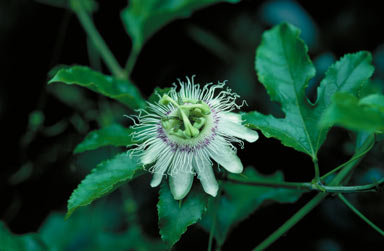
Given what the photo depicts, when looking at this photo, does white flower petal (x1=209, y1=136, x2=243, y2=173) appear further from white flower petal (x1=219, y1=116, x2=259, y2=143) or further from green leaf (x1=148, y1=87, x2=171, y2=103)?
green leaf (x1=148, y1=87, x2=171, y2=103)

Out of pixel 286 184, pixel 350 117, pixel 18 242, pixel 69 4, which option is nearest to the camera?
pixel 350 117

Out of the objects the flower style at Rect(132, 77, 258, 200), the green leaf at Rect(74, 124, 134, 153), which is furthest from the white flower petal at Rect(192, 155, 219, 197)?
the green leaf at Rect(74, 124, 134, 153)

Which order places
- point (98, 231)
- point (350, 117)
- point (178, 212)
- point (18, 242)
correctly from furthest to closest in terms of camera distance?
point (98, 231)
point (18, 242)
point (178, 212)
point (350, 117)

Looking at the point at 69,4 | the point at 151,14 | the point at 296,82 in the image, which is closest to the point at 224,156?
the point at 296,82

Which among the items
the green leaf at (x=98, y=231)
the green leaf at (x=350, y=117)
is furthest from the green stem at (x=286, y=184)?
the green leaf at (x=98, y=231)

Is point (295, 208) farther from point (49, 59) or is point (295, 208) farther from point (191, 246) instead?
point (49, 59)

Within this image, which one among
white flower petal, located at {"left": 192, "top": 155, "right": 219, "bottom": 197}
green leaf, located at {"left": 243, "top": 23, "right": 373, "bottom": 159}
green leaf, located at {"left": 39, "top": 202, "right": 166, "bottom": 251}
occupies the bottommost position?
green leaf, located at {"left": 39, "top": 202, "right": 166, "bottom": 251}

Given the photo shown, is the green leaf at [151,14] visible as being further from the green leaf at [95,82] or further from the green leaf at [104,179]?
the green leaf at [104,179]

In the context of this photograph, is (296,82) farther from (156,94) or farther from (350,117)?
(350,117)
